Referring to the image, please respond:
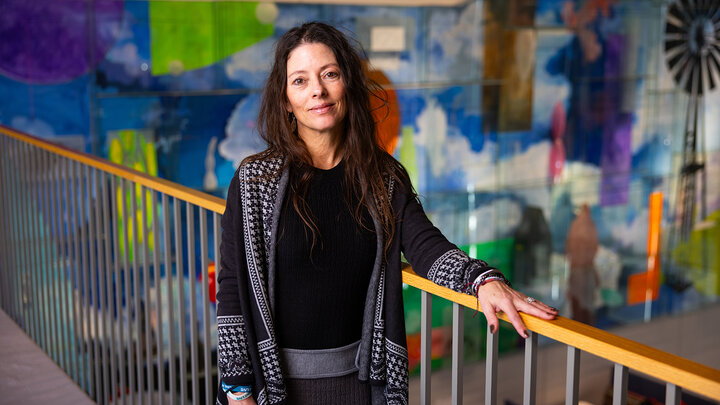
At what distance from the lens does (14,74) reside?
6293 mm

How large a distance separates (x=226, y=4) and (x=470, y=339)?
5.08 metres

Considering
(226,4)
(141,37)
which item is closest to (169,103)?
(141,37)

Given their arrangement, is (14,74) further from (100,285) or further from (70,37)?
(100,285)

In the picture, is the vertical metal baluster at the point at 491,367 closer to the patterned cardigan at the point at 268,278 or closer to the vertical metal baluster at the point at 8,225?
the patterned cardigan at the point at 268,278

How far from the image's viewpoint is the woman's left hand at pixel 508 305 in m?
1.25

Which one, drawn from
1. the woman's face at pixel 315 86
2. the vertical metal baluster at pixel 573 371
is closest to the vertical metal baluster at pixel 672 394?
the vertical metal baluster at pixel 573 371

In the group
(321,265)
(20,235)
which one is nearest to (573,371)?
(321,265)

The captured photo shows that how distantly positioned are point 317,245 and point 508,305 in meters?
0.42

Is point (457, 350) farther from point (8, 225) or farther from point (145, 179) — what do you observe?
point (8, 225)

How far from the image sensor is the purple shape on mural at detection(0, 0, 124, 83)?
6258mm

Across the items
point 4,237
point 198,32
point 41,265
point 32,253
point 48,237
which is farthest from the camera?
point 198,32

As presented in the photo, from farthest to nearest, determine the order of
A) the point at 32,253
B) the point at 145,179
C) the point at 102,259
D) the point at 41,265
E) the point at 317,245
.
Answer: the point at 32,253 < the point at 41,265 < the point at 102,259 < the point at 145,179 < the point at 317,245

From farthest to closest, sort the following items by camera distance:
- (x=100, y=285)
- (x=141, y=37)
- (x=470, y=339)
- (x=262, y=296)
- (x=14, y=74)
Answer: (x=470, y=339)
(x=141, y=37)
(x=14, y=74)
(x=100, y=285)
(x=262, y=296)

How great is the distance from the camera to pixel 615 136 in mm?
10508
